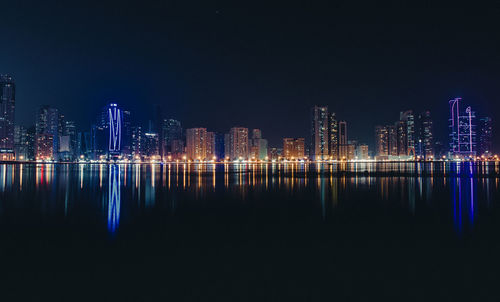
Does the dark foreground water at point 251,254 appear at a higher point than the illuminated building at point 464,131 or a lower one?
lower

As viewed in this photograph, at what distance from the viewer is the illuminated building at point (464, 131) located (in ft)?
628

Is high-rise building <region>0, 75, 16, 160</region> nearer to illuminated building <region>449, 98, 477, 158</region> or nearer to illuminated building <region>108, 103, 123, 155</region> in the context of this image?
illuminated building <region>108, 103, 123, 155</region>

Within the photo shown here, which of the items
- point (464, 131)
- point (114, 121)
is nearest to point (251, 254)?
point (114, 121)

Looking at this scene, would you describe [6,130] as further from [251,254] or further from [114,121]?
[251,254]

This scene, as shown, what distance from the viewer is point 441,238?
9992 millimetres

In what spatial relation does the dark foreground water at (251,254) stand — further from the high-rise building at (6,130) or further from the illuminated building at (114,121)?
the high-rise building at (6,130)

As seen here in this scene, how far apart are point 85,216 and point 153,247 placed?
634 centimetres

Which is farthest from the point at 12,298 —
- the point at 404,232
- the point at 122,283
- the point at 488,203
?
the point at 488,203

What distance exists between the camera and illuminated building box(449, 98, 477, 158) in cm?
19138

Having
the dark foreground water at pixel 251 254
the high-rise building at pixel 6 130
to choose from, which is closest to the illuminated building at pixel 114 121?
the high-rise building at pixel 6 130

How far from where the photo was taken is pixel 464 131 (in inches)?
7598

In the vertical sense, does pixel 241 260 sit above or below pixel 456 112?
below

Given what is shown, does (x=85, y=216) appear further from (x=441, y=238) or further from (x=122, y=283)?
(x=441, y=238)

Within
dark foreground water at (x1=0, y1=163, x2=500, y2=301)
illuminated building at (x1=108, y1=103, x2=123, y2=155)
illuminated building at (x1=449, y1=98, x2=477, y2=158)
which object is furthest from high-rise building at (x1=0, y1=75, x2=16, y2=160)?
illuminated building at (x1=449, y1=98, x2=477, y2=158)
